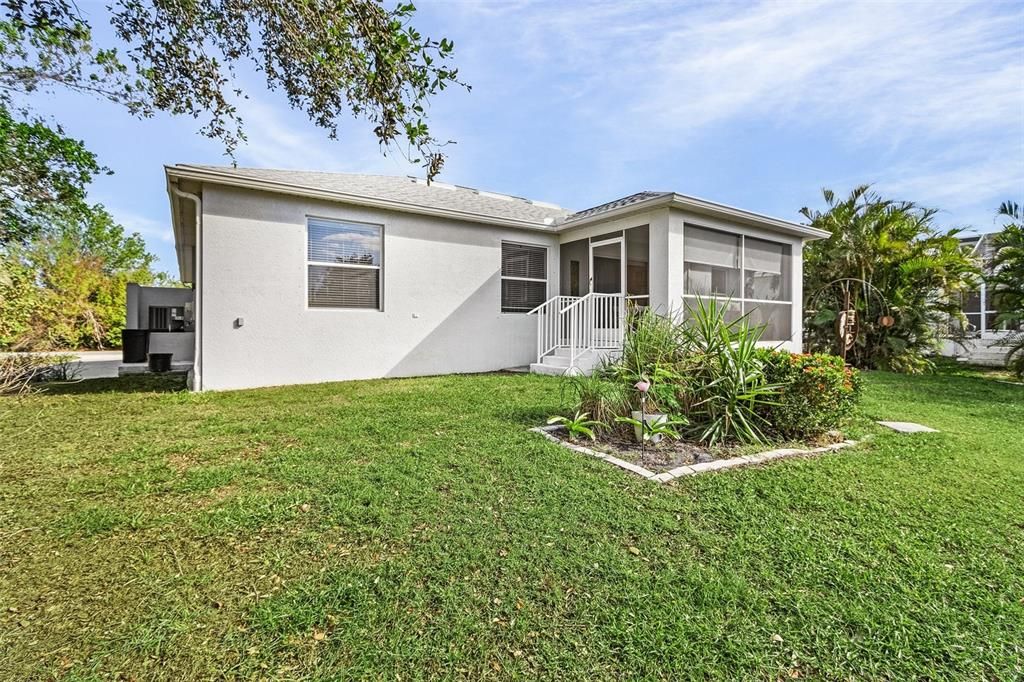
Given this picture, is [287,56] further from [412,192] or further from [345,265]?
[412,192]

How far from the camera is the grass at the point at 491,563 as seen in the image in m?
1.69

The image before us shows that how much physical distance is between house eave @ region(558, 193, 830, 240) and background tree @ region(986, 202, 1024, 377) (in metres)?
3.14

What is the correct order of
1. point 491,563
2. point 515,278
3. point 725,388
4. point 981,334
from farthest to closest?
point 981,334, point 515,278, point 725,388, point 491,563

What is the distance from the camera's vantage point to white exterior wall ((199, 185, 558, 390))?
714 centimetres

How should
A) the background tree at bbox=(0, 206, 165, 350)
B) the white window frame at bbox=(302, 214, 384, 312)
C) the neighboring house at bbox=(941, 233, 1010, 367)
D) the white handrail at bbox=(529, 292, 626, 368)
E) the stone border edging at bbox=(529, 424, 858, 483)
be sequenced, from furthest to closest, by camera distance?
the neighboring house at bbox=(941, 233, 1010, 367) < the white handrail at bbox=(529, 292, 626, 368) < the white window frame at bbox=(302, 214, 384, 312) < the background tree at bbox=(0, 206, 165, 350) < the stone border edging at bbox=(529, 424, 858, 483)

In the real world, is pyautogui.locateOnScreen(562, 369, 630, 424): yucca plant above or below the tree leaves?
below

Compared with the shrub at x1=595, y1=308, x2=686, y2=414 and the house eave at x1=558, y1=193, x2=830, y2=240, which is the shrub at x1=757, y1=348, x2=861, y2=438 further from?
the house eave at x1=558, y1=193, x2=830, y2=240

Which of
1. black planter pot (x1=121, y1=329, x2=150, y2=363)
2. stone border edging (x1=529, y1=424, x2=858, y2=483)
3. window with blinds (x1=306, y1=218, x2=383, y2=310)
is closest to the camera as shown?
stone border edging (x1=529, y1=424, x2=858, y2=483)

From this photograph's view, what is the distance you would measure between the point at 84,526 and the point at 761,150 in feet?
41.0

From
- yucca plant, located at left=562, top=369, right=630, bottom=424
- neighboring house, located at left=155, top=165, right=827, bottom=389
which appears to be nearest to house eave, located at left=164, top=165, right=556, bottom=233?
neighboring house, located at left=155, top=165, right=827, bottom=389

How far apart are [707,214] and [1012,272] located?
6.46m

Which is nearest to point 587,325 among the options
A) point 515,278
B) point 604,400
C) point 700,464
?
point 515,278

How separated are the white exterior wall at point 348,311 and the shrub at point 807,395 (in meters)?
6.09

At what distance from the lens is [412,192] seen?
9898 mm
